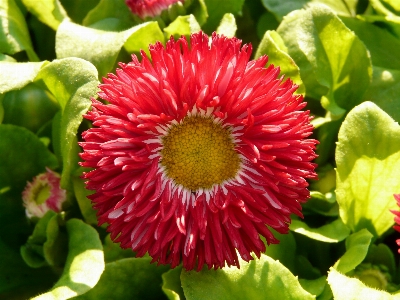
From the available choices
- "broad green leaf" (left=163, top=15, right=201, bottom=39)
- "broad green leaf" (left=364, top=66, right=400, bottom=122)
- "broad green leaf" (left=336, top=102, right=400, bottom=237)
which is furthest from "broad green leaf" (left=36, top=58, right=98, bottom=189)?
"broad green leaf" (left=364, top=66, right=400, bottom=122)

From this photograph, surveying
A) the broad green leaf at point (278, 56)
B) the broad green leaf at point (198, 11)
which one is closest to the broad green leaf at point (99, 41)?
the broad green leaf at point (198, 11)

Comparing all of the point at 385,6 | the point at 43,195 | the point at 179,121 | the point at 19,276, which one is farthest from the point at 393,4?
the point at 19,276

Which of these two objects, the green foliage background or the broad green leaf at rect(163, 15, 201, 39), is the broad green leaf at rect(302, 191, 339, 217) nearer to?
the green foliage background

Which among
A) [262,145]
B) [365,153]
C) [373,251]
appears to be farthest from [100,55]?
[373,251]

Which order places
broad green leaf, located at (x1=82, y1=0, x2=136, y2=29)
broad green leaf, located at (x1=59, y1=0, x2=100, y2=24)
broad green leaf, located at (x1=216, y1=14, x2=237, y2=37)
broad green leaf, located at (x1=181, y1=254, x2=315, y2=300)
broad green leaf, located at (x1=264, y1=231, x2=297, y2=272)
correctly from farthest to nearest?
broad green leaf, located at (x1=59, y1=0, x2=100, y2=24), broad green leaf, located at (x1=82, y1=0, x2=136, y2=29), broad green leaf, located at (x1=216, y1=14, x2=237, y2=37), broad green leaf, located at (x1=264, y1=231, x2=297, y2=272), broad green leaf, located at (x1=181, y1=254, x2=315, y2=300)

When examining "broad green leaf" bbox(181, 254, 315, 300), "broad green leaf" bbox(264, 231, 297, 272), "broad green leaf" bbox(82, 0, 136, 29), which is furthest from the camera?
"broad green leaf" bbox(82, 0, 136, 29)

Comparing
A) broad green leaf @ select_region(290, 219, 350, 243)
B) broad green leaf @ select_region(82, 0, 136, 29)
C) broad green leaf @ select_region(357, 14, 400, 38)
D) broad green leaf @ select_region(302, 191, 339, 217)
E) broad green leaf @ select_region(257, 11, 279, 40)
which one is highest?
broad green leaf @ select_region(82, 0, 136, 29)
